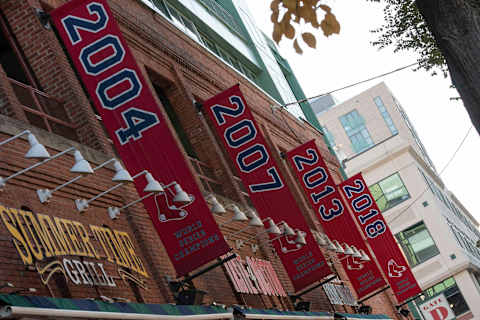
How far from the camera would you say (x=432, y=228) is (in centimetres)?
5966

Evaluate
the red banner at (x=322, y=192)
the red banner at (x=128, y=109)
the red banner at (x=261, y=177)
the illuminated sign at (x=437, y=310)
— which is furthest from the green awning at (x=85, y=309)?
the illuminated sign at (x=437, y=310)

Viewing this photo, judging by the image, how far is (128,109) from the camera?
11773 mm

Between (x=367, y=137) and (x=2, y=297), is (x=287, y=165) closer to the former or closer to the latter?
(x=2, y=297)

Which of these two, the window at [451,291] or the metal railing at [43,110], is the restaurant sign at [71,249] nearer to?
the metal railing at [43,110]

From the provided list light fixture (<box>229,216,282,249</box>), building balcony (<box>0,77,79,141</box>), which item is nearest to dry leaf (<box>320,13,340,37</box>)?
building balcony (<box>0,77,79,141</box>)

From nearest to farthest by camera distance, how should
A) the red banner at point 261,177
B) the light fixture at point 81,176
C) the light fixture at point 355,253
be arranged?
the light fixture at point 81,176, the red banner at point 261,177, the light fixture at point 355,253

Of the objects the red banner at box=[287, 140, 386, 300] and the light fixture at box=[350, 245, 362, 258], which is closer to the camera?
the red banner at box=[287, 140, 386, 300]

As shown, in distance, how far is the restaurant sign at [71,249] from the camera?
9.92 metres

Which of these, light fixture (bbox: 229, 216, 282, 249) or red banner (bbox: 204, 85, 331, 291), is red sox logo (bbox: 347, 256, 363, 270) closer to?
red banner (bbox: 204, 85, 331, 291)

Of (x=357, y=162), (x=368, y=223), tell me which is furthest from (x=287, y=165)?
(x=357, y=162)

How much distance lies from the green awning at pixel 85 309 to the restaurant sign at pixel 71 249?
106cm

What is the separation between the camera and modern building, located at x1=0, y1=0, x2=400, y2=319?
994 centimetres

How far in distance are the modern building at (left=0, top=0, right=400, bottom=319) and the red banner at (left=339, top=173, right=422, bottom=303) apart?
2.34m

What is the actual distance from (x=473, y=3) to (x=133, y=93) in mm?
6446
